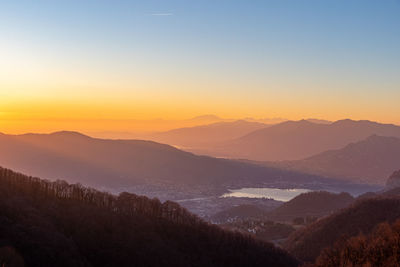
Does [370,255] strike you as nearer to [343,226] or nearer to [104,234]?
[104,234]

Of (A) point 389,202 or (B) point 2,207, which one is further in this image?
(A) point 389,202

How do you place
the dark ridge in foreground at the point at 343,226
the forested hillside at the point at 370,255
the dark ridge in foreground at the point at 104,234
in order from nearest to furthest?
the forested hillside at the point at 370,255
the dark ridge in foreground at the point at 104,234
the dark ridge in foreground at the point at 343,226

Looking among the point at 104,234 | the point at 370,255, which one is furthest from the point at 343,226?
the point at 370,255

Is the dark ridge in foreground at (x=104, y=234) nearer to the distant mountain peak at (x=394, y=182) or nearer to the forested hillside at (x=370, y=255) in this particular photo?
the forested hillside at (x=370, y=255)

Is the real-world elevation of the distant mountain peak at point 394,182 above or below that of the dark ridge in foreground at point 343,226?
above

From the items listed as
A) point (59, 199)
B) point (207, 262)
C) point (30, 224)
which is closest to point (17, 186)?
point (59, 199)

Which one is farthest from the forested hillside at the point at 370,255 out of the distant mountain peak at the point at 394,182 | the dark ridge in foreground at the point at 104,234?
the distant mountain peak at the point at 394,182

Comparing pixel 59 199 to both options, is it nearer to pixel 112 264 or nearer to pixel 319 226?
pixel 112 264

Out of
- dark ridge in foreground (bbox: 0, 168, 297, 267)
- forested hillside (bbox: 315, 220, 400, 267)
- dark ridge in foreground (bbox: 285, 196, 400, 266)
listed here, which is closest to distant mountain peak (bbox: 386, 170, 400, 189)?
dark ridge in foreground (bbox: 285, 196, 400, 266)
